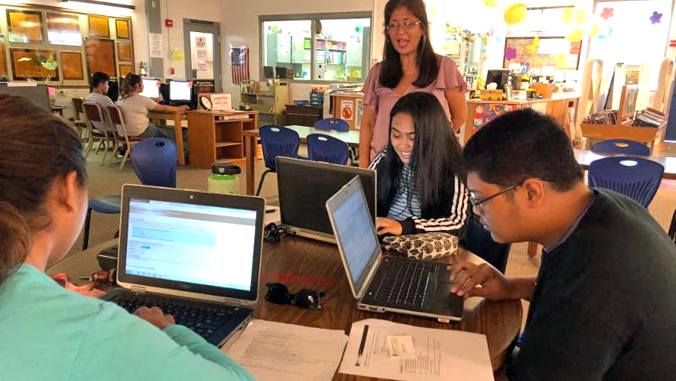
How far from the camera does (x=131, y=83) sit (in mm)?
5887

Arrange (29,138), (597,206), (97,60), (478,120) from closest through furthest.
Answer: (29,138), (597,206), (478,120), (97,60)

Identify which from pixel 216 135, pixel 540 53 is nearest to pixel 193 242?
pixel 216 135

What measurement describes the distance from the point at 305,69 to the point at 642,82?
5452mm

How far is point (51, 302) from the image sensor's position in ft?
1.88

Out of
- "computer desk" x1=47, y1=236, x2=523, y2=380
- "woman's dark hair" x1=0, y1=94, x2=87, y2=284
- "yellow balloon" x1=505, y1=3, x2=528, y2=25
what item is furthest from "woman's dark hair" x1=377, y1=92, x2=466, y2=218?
"yellow balloon" x1=505, y1=3, x2=528, y2=25

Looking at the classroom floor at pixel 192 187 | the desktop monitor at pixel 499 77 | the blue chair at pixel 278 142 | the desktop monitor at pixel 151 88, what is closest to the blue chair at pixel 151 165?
the classroom floor at pixel 192 187

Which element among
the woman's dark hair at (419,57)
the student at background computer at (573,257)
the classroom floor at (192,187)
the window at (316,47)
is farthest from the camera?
the window at (316,47)

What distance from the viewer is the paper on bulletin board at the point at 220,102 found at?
6.15 meters

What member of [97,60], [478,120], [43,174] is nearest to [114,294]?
[43,174]

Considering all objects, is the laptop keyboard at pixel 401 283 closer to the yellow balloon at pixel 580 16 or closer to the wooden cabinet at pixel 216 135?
the wooden cabinet at pixel 216 135

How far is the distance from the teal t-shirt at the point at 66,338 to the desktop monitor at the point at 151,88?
706 cm

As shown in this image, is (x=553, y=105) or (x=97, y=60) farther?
(x=97, y=60)

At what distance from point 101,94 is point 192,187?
224cm

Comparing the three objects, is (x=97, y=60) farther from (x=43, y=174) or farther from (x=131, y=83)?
(x=43, y=174)
